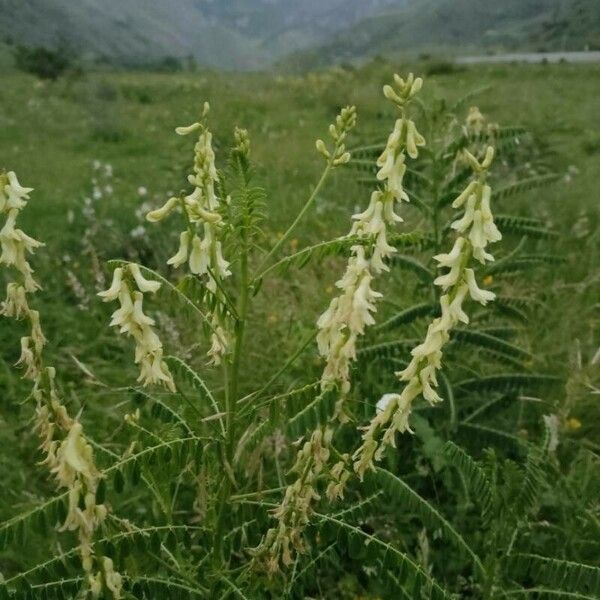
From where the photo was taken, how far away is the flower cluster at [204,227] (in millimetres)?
1469

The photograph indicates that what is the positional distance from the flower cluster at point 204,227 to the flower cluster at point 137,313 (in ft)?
0.36

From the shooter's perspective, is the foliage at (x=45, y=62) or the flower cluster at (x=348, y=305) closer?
the flower cluster at (x=348, y=305)

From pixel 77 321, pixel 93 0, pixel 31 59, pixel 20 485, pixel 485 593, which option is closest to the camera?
pixel 485 593

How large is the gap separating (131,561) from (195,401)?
67.1 inches

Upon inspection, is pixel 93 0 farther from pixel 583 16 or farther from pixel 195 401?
pixel 195 401

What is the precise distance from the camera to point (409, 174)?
311 centimetres

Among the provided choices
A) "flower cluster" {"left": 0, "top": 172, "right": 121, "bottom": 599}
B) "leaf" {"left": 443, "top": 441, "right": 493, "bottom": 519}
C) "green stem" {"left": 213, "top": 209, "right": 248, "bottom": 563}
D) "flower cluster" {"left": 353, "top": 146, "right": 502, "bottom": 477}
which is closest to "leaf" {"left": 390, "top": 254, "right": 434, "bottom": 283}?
"leaf" {"left": 443, "top": 441, "right": 493, "bottom": 519}

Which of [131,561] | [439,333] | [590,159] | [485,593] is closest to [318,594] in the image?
[485,593]

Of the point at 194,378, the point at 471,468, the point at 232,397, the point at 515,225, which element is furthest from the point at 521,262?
the point at 232,397

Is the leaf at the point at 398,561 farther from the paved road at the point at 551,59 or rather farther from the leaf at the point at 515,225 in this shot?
the paved road at the point at 551,59

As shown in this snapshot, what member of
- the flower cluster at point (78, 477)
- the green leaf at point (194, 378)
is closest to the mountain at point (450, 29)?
the green leaf at point (194, 378)

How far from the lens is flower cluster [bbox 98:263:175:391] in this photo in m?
1.45

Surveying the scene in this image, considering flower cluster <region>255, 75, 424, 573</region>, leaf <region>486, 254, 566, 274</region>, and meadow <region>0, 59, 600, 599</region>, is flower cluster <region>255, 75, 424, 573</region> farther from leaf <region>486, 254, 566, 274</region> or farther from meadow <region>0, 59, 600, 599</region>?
leaf <region>486, 254, 566, 274</region>

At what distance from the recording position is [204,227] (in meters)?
1.59
